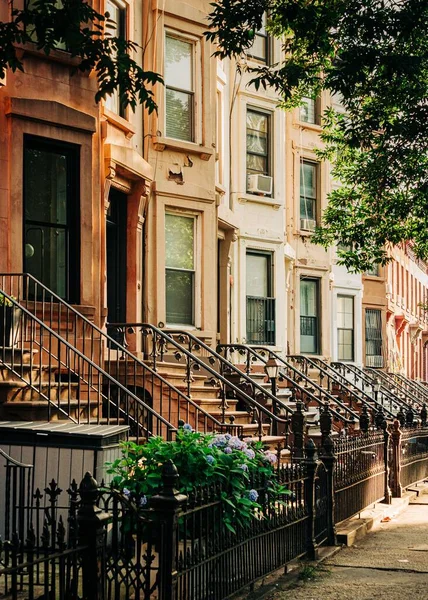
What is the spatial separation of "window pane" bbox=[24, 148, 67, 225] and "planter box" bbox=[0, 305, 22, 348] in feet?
7.40

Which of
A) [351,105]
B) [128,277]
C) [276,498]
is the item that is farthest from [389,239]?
[276,498]

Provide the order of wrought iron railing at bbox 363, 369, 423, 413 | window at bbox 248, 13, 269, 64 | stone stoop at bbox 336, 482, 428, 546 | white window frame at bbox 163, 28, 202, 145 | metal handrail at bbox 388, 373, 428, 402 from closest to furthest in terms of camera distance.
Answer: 1. stone stoop at bbox 336, 482, 428, 546
2. white window frame at bbox 163, 28, 202, 145
3. window at bbox 248, 13, 269, 64
4. wrought iron railing at bbox 363, 369, 423, 413
5. metal handrail at bbox 388, 373, 428, 402

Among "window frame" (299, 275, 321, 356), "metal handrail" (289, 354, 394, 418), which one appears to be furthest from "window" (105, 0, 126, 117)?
"window frame" (299, 275, 321, 356)

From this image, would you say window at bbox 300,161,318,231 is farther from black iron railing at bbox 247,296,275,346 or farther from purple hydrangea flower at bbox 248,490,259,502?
purple hydrangea flower at bbox 248,490,259,502

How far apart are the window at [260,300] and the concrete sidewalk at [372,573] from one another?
44.1 ft

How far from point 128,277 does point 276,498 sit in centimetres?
960

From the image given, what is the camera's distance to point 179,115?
20.8 metres

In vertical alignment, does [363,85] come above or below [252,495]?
above

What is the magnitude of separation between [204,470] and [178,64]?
45.2 ft

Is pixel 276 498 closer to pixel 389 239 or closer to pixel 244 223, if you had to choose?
pixel 389 239

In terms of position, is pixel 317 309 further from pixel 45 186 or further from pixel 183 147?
pixel 45 186

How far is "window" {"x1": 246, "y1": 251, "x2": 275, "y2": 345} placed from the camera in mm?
26906

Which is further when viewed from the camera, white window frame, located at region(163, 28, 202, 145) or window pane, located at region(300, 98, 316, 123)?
window pane, located at region(300, 98, 316, 123)

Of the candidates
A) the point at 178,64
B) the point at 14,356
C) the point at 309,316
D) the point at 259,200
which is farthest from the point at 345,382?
the point at 14,356
